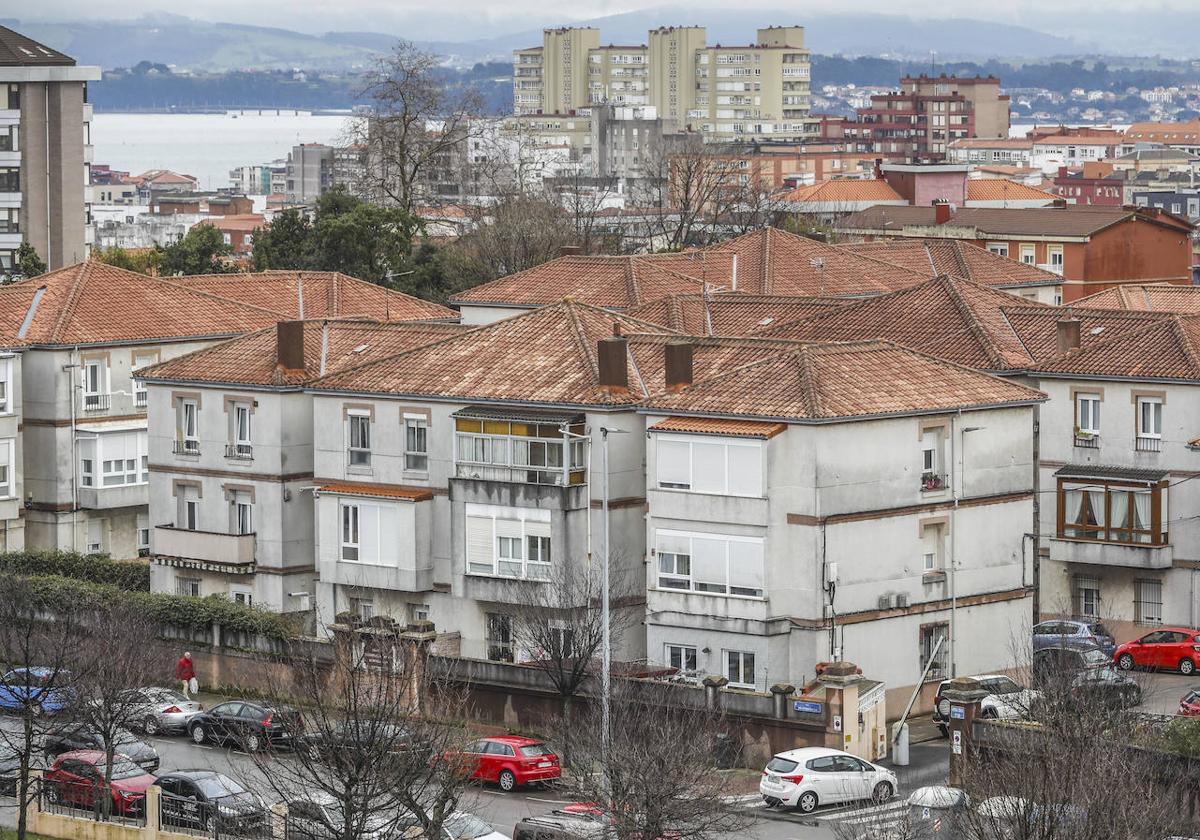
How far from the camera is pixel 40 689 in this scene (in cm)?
5028

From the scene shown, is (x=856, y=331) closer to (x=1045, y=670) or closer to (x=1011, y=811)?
(x=1045, y=670)

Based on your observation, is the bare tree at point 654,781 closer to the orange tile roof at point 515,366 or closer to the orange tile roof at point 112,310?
the orange tile roof at point 515,366

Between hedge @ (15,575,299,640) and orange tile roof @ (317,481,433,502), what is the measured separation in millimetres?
3396

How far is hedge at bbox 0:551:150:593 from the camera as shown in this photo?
66688 millimetres

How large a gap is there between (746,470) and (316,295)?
3131cm

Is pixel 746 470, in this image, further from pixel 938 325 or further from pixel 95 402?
pixel 95 402

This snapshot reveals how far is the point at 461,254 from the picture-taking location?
370ft

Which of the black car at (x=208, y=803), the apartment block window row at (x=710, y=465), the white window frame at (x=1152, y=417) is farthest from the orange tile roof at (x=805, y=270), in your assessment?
the black car at (x=208, y=803)

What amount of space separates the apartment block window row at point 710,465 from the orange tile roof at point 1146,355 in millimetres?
12629

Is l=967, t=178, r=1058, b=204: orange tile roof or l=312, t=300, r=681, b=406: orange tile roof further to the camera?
l=967, t=178, r=1058, b=204: orange tile roof

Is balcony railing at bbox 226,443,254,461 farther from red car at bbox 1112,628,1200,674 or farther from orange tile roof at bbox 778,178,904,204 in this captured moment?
orange tile roof at bbox 778,178,904,204

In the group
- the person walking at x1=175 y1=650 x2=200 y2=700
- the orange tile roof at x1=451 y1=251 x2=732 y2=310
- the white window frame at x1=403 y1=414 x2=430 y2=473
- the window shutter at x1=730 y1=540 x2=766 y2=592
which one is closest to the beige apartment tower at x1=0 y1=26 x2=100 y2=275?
the orange tile roof at x1=451 y1=251 x2=732 y2=310

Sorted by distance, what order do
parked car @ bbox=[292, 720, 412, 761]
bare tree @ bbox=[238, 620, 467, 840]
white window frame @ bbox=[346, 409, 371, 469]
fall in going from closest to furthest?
bare tree @ bbox=[238, 620, 467, 840], parked car @ bbox=[292, 720, 412, 761], white window frame @ bbox=[346, 409, 371, 469]

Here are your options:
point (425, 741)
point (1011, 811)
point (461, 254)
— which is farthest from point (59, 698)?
point (461, 254)
